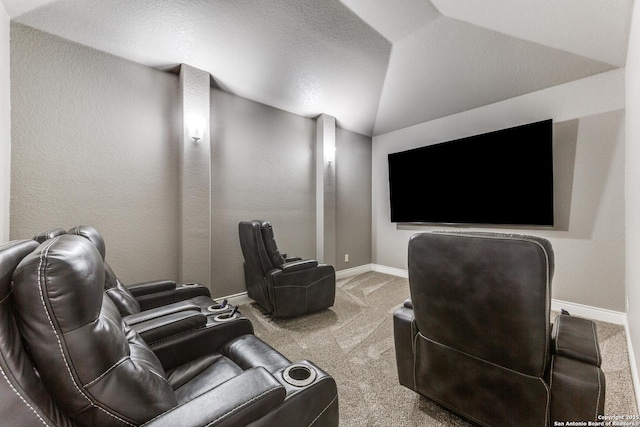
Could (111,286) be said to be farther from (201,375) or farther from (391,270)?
(391,270)

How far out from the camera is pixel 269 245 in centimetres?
292

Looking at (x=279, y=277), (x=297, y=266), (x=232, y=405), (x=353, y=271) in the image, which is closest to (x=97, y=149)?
(x=279, y=277)

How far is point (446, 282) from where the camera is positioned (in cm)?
127

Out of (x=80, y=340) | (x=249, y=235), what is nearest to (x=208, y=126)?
(x=249, y=235)

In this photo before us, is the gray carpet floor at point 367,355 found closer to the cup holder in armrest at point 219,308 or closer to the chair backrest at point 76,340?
the cup holder in armrest at point 219,308

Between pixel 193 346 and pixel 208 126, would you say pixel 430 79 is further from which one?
pixel 193 346

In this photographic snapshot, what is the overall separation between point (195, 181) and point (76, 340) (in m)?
2.55

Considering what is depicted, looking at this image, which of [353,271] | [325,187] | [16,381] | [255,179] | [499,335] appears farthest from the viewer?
[353,271]

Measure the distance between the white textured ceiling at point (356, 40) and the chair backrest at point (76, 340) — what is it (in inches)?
101

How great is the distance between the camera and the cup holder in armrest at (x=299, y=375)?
103cm

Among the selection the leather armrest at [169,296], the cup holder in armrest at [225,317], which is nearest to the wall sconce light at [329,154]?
the leather armrest at [169,296]

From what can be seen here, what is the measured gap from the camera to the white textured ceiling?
2.33 meters

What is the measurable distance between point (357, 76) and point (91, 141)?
3078 millimetres

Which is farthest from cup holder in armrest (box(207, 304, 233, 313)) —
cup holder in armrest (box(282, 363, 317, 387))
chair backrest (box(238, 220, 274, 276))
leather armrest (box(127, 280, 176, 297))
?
chair backrest (box(238, 220, 274, 276))
